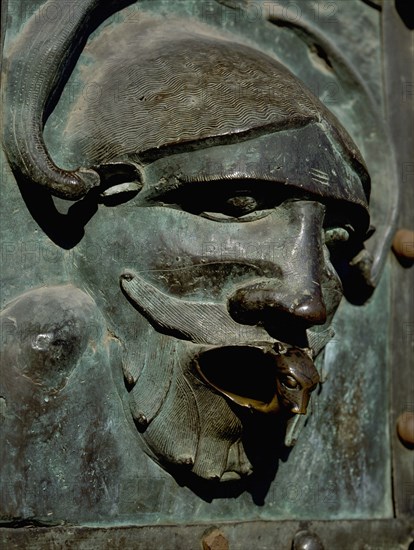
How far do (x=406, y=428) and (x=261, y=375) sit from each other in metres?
0.35

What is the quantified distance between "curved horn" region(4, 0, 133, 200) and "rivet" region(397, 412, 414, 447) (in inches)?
24.7

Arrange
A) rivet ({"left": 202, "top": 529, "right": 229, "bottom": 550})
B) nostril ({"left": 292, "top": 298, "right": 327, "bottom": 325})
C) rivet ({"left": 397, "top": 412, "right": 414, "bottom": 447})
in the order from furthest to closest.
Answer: rivet ({"left": 397, "top": 412, "right": 414, "bottom": 447}) → rivet ({"left": 202, "top": 529, "right": 229, "bottom": 550}) → nostril ({"left": 292, "top": 298, "right": 327, "bottom": 325})

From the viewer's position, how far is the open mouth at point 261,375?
1260 millimetres

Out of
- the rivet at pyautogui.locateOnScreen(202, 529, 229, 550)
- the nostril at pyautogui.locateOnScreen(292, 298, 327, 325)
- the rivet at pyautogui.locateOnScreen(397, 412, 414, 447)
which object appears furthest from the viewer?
the rivet at pyautogui.locateOnScreen(397, 412, 414, 447)

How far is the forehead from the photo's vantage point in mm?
1245

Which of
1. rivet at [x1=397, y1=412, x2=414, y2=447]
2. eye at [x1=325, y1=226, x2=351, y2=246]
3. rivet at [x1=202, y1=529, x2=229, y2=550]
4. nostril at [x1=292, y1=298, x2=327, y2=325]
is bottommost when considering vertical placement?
rivet at [x1=397, y1=412, x2=414, y2=447]

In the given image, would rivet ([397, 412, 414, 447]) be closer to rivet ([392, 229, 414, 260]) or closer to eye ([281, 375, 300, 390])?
rivet ([392, 229, 414, 260])

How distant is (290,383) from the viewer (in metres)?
1.26

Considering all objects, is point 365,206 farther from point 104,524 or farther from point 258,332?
point 104,524

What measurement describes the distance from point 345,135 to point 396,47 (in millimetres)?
412

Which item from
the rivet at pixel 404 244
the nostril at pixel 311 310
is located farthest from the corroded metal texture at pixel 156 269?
the rivet at pixel 404 244

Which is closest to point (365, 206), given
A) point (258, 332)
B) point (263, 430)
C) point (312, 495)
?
point (258, 332)

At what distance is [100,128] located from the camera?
4.31 feet

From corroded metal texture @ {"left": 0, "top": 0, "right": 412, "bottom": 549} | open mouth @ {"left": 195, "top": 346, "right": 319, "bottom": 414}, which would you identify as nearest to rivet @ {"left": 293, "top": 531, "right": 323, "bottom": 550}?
corroded metal texture @ {"left": 0, "top": 0, "right": 412, "bottom": 549}
